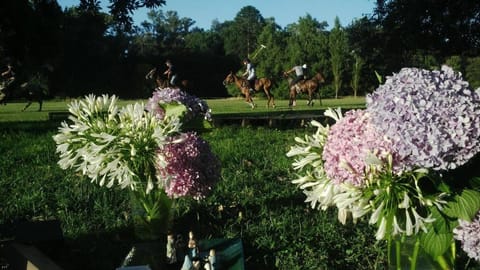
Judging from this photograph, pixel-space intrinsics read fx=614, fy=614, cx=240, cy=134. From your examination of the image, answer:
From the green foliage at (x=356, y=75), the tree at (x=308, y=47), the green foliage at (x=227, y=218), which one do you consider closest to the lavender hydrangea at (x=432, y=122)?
the green foliage at (x=227, y=218)

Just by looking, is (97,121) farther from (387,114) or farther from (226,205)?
(226,205)

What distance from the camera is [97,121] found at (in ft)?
8.59

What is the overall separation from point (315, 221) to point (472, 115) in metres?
2.64

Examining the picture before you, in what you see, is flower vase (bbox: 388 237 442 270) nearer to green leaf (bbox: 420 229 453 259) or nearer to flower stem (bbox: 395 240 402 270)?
flower stem (bbox: 395 240 402 270)

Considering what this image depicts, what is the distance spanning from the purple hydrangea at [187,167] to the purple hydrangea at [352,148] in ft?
3.55

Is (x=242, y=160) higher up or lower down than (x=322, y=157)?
lower down

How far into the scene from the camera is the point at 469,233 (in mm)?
1738

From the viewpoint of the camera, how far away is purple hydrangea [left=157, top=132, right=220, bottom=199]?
2738mm

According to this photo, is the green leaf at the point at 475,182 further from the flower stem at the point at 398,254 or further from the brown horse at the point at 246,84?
the brown horse at the point at 246,84

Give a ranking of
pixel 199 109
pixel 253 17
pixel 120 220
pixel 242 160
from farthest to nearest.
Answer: pixel 253 17 → pixel 242 160 → pixel 120 220 → pixel 199 109

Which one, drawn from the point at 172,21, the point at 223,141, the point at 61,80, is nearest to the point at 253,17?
the point at 172,21

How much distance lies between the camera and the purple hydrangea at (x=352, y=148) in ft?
5.23

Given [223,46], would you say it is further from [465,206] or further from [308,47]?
[465,206]

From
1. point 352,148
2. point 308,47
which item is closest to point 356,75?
point 308,47
